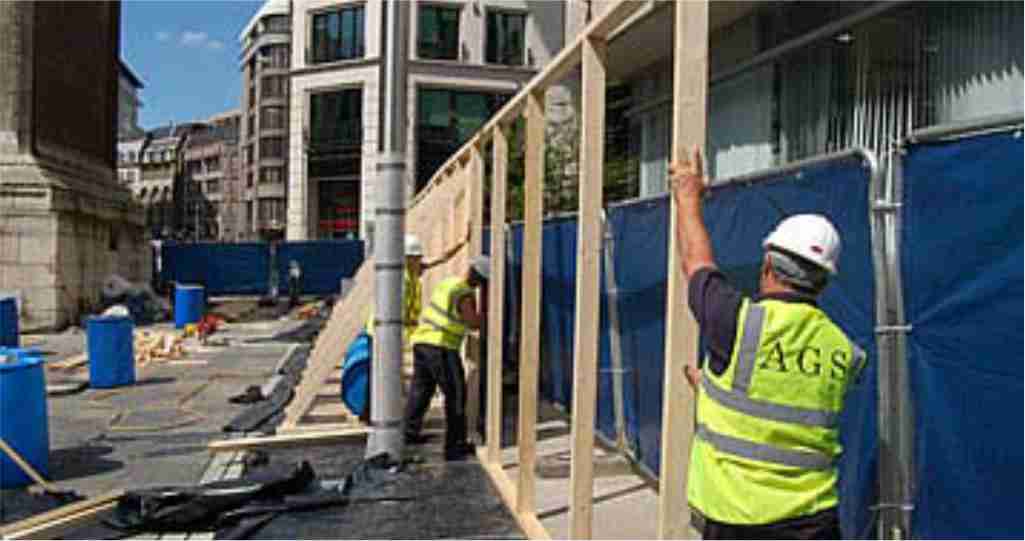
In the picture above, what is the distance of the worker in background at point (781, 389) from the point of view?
336 cm

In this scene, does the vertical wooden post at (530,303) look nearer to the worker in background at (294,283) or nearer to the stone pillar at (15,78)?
the stone pillar at (15,78)

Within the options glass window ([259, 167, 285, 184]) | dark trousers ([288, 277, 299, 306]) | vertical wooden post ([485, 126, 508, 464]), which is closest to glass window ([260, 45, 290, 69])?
glass window ([259, 167, 285, 184])

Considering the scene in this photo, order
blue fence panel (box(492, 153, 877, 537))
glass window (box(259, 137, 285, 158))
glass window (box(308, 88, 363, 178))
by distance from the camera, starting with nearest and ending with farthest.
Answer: blue fence panel (box(492, 153, 877, 537))
glass window (box(308, 88, 363, 178))
glass window (box(259, 137, 285, 158))

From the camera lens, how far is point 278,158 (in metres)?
77.1

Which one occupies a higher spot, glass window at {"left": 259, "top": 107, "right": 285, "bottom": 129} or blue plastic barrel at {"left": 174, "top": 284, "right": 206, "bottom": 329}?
glass window at {"left": 259, "top": 107, "right": 285, "bottom": 129}

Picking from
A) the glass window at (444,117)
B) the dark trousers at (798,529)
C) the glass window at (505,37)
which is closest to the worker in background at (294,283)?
the glass window at (444,117)

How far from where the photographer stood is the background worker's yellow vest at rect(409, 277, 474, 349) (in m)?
8.80

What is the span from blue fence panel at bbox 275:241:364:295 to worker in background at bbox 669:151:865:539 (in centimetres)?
3559

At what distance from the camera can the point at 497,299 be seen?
26.7 feet

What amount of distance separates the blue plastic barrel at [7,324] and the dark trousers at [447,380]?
10.1 meters

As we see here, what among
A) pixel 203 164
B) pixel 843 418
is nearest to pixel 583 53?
pixel 843 418

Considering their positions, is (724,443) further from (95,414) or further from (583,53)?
(95,414)

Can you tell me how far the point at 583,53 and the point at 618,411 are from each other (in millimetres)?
3490

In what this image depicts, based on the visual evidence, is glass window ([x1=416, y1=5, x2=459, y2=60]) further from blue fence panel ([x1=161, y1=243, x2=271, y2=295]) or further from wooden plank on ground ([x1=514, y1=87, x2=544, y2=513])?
wooden plank on ground ([x1=514, y1=87, x2=544, y2=513])
